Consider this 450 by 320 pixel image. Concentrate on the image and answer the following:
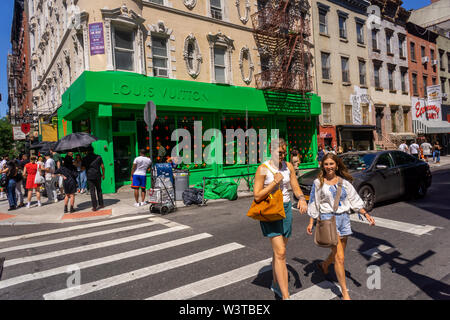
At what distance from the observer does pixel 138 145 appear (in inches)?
534

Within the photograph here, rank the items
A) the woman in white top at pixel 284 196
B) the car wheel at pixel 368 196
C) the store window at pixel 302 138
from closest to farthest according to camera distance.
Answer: the woman in white top at pixel 284 196, the car wheel at pixel 368 196, the store window at pixel 302 138

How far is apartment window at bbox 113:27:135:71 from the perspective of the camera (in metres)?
12.7

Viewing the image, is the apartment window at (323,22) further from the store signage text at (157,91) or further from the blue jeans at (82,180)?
the blue jeans at (82,180)

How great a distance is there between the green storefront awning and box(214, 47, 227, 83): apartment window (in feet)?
2.53

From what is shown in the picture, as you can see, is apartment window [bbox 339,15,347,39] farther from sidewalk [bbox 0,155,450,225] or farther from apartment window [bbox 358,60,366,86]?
sidewalk [bbox 0,155,450,225]

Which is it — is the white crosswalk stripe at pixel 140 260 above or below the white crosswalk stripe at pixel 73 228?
below

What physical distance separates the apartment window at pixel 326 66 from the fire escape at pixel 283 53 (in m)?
2.05

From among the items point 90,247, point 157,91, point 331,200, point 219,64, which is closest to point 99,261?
point 90,247

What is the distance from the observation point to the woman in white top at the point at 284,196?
3318 mm

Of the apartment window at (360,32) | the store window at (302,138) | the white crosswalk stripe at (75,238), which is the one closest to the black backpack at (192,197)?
the white crosswalk stripe at (75,238)

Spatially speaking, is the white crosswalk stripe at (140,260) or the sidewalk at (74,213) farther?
the sidewalk at (74,213)

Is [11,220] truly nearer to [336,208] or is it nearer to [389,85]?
[336,208]

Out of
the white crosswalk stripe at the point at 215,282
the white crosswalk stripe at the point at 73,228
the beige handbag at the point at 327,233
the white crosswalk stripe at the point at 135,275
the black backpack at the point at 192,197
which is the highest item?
the beige handbag at the point at 327,233

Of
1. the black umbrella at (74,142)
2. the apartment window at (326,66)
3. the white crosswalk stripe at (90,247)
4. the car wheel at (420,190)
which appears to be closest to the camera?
the white crosswalk stripe at (90,247)
